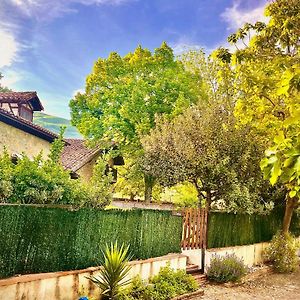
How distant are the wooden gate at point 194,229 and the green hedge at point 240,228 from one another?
0.37m

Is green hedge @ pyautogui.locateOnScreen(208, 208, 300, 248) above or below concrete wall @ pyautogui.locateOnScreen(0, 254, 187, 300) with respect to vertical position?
above

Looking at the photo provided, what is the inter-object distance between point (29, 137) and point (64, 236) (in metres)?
14.6

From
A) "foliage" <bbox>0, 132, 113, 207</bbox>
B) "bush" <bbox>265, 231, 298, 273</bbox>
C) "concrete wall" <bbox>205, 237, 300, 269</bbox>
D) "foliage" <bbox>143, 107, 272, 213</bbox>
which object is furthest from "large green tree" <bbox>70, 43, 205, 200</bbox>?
"foliage" <bbox>0, 132, 113, 207</bbox>

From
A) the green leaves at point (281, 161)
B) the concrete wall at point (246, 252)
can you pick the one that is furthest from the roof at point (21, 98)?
the green leaves at point (281, 161)

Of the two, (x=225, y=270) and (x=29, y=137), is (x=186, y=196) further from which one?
(x=29, y=137)

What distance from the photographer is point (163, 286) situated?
10.5 metres

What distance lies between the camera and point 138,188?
102 feet

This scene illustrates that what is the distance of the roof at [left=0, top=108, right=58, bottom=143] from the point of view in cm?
1992

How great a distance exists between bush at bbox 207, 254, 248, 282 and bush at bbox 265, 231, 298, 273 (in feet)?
11.1

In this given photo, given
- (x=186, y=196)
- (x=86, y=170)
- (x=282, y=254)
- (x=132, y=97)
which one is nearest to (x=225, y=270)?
(x=282, y=254)

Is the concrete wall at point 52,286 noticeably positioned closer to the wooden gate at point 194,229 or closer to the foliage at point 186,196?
the wooden gate at point 194,229

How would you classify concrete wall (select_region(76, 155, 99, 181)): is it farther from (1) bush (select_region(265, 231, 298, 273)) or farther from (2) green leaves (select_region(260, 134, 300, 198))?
(2) green leaves (select_region(260, 134, 300, 198))

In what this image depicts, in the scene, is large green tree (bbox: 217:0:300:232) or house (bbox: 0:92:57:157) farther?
house (bbox: 0:92:57:157)

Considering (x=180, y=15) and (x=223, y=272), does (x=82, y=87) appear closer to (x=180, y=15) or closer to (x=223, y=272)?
(x=180, y=15)
